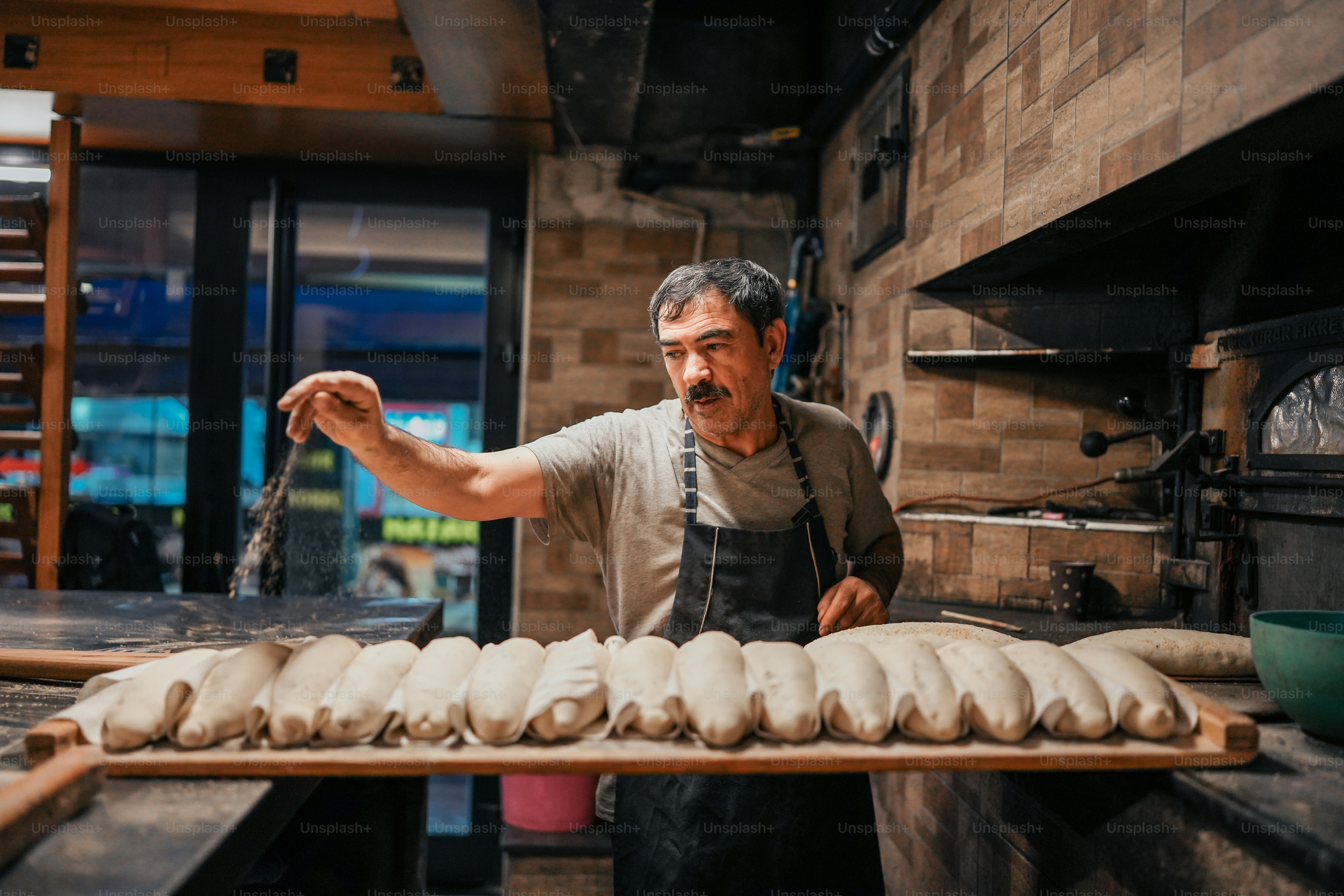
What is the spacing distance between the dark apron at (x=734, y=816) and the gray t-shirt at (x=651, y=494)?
6cm

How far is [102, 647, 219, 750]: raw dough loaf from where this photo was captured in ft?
3.34

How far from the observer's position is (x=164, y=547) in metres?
4.09

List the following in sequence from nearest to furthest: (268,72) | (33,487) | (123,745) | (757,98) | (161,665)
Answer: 1. (123,745)
2. (161,665)
3. (268,72)
4. (33,487)
5. (757,98)

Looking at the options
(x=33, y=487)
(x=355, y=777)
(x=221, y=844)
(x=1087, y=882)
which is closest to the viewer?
(x=221, y=844)

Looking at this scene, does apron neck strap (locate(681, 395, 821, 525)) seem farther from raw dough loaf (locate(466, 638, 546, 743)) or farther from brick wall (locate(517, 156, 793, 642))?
brick wall (locate(517, 156, 793, 642))

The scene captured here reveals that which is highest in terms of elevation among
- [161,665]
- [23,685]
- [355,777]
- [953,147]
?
[953,147]

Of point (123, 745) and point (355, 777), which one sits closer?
point (123, 745)

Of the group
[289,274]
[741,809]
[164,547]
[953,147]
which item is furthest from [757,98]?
[164,547]

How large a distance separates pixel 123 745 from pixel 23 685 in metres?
0.68

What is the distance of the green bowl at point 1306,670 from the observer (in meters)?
1.12

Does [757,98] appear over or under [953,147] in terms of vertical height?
over

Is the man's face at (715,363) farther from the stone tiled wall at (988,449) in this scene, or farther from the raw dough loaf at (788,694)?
the stone tiled wall at (988,449)

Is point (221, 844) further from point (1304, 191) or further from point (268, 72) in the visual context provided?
point (268, 72)

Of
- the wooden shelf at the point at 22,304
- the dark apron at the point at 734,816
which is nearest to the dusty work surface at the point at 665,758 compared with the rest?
the dark apron at the point at 734,816
